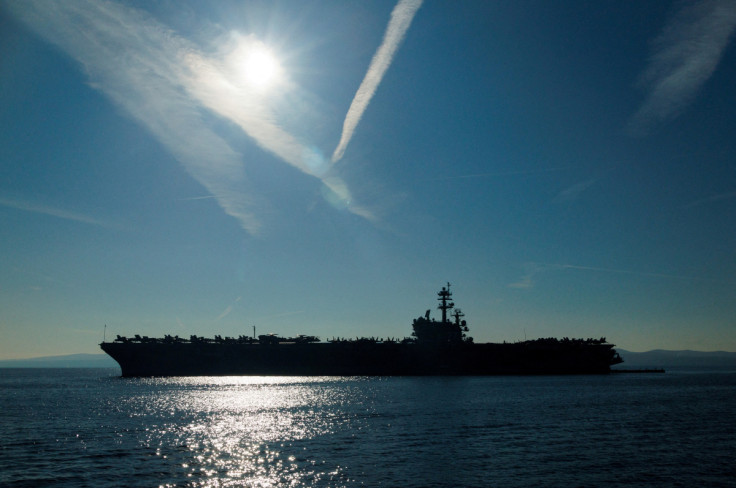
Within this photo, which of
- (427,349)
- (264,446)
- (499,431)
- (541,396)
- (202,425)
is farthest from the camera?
(427,349)

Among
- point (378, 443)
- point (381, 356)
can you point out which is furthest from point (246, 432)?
point (381, 356)

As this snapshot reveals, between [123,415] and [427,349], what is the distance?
144ft

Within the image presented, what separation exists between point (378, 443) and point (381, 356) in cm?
4942

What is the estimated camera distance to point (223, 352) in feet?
241

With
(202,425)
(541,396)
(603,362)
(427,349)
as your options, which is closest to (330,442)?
(202,425)

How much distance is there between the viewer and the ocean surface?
61.7 feet

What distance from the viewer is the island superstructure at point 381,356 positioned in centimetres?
7212

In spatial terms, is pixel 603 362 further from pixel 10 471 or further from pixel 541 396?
pixel 10 471

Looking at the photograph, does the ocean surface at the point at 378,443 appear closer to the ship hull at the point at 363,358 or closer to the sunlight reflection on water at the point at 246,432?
the sunlight reflection on water at the point at 246,432

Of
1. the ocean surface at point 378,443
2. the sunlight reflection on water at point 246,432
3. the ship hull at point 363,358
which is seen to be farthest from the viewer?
the ship hull at point 363,358

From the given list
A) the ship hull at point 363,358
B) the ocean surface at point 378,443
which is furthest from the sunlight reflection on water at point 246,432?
the ship hull at point 363,358

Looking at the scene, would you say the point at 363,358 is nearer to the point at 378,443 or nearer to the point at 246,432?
the point at 246,432

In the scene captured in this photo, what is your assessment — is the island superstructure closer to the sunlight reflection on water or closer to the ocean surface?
the sunlight reflection on water

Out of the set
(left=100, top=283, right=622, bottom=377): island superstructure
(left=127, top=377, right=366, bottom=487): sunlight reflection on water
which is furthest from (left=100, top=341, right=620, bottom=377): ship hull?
(left=127, top=377, right=366, bottom=487): sunlight reflection on water
